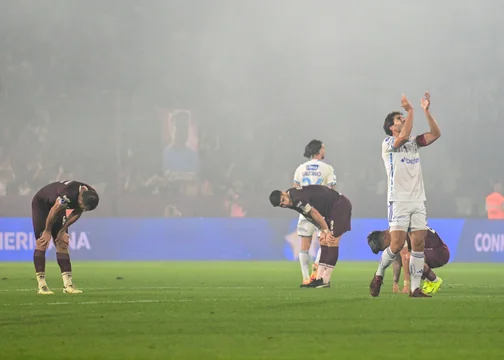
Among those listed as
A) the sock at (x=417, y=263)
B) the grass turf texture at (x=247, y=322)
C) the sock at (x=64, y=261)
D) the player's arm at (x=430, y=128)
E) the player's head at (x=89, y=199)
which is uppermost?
the player's arm at (x=430, y=128)

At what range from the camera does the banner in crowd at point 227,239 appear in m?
24.6

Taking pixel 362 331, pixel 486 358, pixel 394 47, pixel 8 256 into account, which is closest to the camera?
pixel 486 358

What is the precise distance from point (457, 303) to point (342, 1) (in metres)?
26.3

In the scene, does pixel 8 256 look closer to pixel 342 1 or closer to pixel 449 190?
pixel 449 190

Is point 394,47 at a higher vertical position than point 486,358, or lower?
higher

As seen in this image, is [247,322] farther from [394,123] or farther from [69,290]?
[69,290]

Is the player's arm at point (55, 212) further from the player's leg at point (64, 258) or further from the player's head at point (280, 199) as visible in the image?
the player's head at point (280, 199)

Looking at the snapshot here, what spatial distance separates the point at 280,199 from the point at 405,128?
272 cm

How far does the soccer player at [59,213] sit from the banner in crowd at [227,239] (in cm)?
Answer: 1247

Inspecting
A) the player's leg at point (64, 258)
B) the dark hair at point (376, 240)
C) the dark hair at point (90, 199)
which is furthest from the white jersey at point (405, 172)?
the player's leg at point (64, 258)

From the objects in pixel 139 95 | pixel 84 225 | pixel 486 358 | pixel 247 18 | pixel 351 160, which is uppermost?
pixel 247 18

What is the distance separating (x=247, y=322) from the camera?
818cm

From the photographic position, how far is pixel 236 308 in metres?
9.53

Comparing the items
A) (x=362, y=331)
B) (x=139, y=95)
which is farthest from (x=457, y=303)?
(x=139, y=95)
